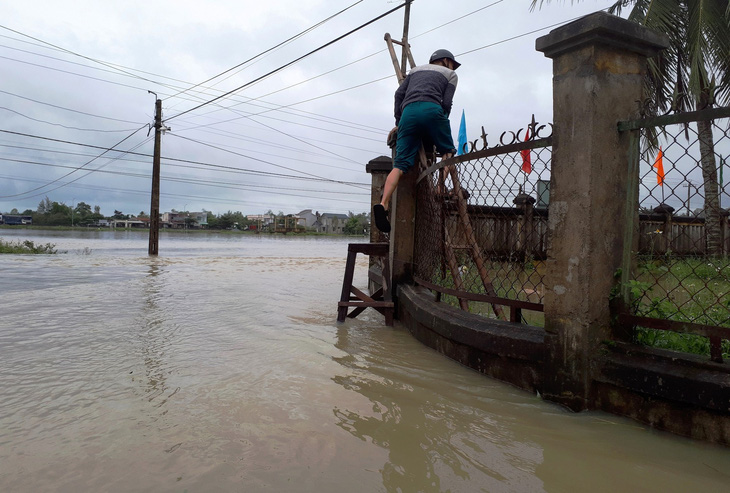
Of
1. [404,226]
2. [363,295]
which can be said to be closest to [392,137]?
[404,226]

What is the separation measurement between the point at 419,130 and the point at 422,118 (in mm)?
141

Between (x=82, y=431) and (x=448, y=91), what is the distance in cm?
398

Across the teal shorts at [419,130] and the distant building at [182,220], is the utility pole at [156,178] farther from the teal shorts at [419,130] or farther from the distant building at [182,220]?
the distant building at [182,220]

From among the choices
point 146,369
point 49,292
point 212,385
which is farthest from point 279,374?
point 49,292

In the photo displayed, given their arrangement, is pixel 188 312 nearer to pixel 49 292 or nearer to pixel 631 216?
pixel 49 292

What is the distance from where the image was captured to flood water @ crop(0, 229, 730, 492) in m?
1.86

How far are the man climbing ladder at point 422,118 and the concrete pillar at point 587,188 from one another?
1607mm

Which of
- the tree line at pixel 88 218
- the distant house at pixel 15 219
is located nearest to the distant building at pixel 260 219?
the tree line at pixel 88 218

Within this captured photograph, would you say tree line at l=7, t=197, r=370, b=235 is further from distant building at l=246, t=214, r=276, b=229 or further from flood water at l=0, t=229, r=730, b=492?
flood water at l=0, t=229, r=730, b=492

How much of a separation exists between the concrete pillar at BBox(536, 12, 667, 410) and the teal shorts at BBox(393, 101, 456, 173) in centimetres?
159

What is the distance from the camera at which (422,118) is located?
4.26 metres

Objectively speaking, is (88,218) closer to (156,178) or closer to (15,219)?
(15,219)

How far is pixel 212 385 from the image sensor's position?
A: 2934 mm

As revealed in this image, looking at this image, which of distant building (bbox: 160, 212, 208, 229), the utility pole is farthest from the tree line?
the utility pole
